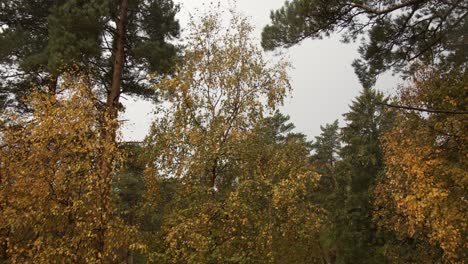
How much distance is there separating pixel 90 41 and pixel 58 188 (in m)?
4.82

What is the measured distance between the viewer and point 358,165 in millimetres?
25609

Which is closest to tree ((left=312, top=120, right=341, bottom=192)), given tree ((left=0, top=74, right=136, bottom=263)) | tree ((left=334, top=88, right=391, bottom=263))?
tree ((left=334, top=88, right=391, bottom=263))

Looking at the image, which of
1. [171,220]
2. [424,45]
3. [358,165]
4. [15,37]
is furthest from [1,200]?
[358,165]

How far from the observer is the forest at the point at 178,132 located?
332 inches

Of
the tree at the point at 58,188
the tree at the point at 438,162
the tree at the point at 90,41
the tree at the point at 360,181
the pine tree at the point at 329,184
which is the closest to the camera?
the tree at the point at 58,188

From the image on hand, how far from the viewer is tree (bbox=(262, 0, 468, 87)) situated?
10.5m

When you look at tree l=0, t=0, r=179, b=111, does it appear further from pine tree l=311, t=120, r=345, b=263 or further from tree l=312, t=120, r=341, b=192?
tree l=312, t=120, r=341, b=192

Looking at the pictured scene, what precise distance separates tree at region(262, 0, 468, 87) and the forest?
41 millimetres

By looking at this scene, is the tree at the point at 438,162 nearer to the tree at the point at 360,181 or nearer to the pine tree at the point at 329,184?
the pine tree at the point at 329,184

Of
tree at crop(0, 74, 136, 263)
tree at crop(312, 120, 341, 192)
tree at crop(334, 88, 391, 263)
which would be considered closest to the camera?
tree at crop(0, 74, 136, 263)

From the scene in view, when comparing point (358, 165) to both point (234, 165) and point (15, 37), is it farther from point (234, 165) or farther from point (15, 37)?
point (15, 37)

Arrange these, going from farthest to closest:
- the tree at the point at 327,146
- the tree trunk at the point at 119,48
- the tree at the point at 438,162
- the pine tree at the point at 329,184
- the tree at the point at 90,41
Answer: the tree at the point at 327,146
the pine tree at the point at 329,184
the tree at the point at 438,162
the tree trunk at the point at 119,48
the tree at the point at 90,41

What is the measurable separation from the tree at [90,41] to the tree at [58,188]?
2.76m

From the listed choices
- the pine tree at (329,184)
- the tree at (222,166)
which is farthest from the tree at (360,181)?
the tree at (222,166)
